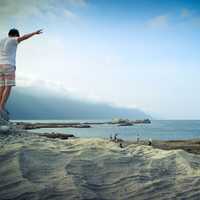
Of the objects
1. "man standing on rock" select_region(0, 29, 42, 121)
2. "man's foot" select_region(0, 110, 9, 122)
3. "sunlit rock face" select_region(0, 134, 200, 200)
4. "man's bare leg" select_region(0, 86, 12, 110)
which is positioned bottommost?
"sunlit rock face" select_region(0, 134, 200, 200)

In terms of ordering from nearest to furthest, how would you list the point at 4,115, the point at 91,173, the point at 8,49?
the point at 91,173 → the point at 8,49 → the point at 4,115

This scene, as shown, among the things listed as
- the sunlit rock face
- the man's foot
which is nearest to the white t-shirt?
the man's foot

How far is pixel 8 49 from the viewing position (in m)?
8.98

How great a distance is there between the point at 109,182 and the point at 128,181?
325 mm

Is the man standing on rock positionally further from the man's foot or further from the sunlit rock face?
the sunlit rock face

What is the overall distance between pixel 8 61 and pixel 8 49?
1.02 feet

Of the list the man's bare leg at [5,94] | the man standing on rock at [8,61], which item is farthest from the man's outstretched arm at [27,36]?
the man's bare leg at [5,94]

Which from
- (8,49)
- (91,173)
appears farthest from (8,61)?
(91,173)

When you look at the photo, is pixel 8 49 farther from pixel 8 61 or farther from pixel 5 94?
pixel 5 94

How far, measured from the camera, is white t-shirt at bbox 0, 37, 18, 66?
29.5 feet

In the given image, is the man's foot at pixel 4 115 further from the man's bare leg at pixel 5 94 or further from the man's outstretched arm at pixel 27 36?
the man's outstretched arm at pixel 27 36

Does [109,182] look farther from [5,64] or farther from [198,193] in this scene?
[5,64]

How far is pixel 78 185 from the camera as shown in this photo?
568 cm

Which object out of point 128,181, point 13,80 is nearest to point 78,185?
point 128,181
